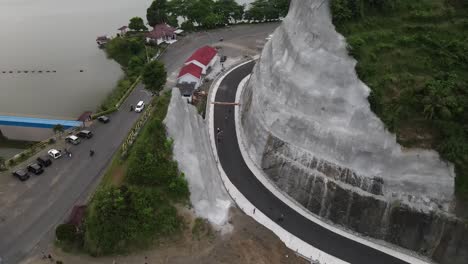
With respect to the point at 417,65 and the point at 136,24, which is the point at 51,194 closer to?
the point at 417,65

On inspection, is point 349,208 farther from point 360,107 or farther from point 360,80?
point 360,80

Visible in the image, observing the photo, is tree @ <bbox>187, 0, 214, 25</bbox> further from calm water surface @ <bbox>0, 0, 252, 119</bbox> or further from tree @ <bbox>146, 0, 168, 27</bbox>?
calm water surface @ <bbox>0, 0, 252, 119</bbox>

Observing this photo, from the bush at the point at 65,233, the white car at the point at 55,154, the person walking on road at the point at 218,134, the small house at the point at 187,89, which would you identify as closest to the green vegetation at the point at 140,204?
the bush at the point at 65,233

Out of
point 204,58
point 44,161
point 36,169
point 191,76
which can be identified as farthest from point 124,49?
point 36,169

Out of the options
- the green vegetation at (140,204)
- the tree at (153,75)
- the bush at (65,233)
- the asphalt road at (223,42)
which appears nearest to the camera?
the bush at (65,233)

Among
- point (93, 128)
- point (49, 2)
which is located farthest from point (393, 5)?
point (49, 2)

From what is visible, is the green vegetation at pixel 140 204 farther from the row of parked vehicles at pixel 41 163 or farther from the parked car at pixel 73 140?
the parked car at pixel 73 140
